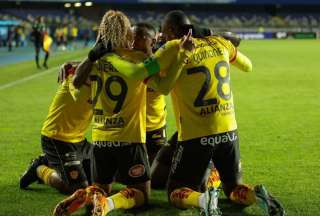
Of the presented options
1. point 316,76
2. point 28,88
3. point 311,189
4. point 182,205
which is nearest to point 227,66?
point 182,205

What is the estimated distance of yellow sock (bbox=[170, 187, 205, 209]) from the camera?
5.43 meters

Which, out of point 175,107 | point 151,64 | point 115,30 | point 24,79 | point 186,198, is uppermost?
point 115,30

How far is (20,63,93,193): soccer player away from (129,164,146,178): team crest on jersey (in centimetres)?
100

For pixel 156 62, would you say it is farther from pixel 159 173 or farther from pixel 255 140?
pixel 255 140

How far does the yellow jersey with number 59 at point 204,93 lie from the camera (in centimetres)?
550

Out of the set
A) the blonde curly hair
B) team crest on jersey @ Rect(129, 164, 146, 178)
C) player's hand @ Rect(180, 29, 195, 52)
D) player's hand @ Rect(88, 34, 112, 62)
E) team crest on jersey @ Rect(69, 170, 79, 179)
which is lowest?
team crest on jersey @ Rect(69, 170, 79, 179)

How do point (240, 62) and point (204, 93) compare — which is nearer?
point (204, 93)

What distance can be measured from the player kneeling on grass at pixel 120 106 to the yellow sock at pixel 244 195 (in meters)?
0.82

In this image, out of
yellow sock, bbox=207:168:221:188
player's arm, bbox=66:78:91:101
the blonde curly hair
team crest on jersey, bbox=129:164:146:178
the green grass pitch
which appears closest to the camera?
the blonde curly hair

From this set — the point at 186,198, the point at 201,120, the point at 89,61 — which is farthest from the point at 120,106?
the point at 186,198

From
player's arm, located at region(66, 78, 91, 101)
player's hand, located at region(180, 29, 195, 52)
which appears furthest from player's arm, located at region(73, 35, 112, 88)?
player's hand, located at region(180, 29, 195, 52)

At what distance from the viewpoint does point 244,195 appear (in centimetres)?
575

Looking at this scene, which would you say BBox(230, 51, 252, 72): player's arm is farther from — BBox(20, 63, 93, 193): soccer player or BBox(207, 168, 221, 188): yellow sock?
BBox(20, 63, 93, 193): soccer player

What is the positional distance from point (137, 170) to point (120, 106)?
23.5 inches
